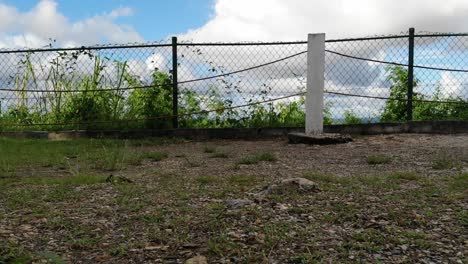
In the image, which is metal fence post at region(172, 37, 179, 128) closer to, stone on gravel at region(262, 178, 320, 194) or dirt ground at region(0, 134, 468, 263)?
dirt ground at region(0, 134, 468, 263)

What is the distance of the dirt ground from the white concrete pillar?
2816 mm

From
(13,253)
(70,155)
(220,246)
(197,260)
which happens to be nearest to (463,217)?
(220,246)

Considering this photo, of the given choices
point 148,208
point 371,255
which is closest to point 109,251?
point 148,208

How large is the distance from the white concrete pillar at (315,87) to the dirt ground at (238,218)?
111 inches

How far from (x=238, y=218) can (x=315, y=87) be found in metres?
5.08

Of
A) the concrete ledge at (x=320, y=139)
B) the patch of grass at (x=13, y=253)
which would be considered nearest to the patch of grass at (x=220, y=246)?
the patch of grass at (x=13, y=253)

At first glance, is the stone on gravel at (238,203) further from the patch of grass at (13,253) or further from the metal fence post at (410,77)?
the metal fence post at (410,77)

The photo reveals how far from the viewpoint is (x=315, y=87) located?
7.68 m

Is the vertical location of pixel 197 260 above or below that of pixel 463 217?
below

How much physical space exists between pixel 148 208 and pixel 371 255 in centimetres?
146

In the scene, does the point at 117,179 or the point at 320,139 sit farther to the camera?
the point at 320,139

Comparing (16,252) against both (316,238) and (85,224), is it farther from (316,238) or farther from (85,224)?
(316,238)

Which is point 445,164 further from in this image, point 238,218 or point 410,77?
point 410,77

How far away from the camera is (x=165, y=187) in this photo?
12.8 feet
